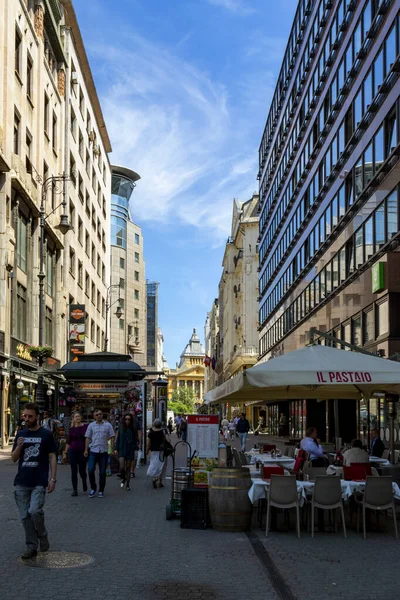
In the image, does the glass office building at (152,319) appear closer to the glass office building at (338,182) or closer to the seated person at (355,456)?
the glass office building at (338,182)

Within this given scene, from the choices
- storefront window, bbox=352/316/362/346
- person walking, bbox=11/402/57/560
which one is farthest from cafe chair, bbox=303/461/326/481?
storefront window, bbox=352/316/362/346

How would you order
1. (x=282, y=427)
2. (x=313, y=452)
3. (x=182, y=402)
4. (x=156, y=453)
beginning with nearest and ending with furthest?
(x=313, y=452)
(x=156, y=453)
(x=282, y=427)
(x=182, y=402)

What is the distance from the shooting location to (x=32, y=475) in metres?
9.05

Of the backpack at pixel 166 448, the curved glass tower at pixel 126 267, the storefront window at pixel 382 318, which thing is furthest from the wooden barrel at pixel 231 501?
the curved glass tower at pixel 126 267

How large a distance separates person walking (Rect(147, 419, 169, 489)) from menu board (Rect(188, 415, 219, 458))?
108 inches

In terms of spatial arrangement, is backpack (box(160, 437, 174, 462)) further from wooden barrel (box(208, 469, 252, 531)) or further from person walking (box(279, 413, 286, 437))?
person walking (box(279, 413, 286, 437))

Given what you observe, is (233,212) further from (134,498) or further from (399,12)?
(134,498)

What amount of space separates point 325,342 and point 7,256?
1479 cm

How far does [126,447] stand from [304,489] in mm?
7119

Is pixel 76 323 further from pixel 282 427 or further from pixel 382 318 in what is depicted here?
pixel 382 318

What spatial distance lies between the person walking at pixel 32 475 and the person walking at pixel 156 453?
8399 mm

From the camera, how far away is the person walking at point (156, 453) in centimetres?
1762

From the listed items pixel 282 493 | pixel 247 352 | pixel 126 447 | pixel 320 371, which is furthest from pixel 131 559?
pixel 247 352

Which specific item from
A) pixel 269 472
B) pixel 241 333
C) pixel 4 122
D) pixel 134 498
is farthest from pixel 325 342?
pixel 241 333
